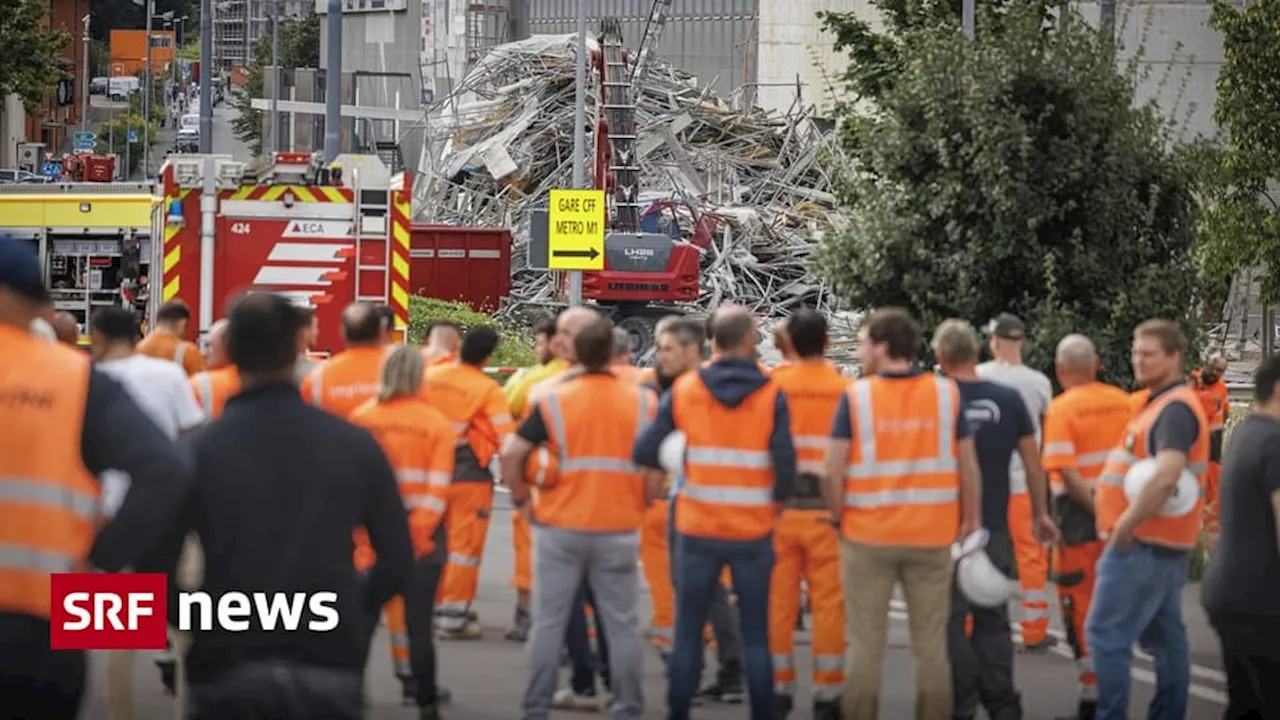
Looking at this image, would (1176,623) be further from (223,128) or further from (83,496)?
(223,128)

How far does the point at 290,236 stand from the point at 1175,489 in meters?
12.3

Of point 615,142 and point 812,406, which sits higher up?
point 615,142

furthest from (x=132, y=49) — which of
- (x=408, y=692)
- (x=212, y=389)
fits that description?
(x=408, y=692)

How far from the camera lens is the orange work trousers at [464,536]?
12367mm

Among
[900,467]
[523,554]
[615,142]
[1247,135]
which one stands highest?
[1247,135]

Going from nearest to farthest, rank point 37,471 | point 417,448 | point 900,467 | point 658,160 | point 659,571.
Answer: point 37,471, point 900,467, point 417,448, point 659,571, point 658,160

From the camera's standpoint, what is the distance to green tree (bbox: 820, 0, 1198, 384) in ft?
57.5

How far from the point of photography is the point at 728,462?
9430 mm

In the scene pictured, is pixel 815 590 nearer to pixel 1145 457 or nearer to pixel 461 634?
pixel 1145 457

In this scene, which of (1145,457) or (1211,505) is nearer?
(1145,457)

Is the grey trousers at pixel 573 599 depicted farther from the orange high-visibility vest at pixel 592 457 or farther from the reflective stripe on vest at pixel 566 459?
the reflective stripe on vest at pixel 566 459

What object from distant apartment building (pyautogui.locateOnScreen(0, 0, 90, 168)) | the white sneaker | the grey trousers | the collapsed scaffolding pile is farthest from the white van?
the grey trousers

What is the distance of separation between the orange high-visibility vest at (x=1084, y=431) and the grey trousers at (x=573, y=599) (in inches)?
94.9

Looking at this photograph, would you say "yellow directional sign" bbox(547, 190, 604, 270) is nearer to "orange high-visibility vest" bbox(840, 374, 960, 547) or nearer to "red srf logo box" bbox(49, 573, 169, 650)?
"orange high-visibility vest" bbox(840, 374, 960, 547)
